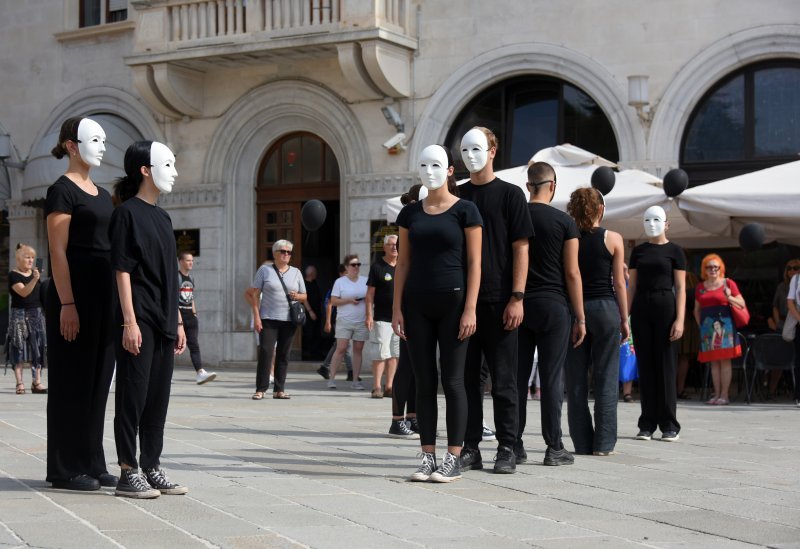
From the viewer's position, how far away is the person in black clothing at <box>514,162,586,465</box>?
7.77m

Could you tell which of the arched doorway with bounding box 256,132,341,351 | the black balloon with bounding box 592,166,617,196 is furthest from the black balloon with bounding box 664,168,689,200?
the arched doorway with bounding box 256,132,341,351

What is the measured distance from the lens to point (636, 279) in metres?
9.94

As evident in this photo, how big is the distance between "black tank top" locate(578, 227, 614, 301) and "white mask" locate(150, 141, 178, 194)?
3188 mm

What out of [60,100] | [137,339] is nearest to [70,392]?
[137,339]

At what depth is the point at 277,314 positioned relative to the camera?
14039 millimetres

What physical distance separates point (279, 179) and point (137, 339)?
15445mm

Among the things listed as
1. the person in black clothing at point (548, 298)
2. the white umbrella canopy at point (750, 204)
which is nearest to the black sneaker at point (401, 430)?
the person in black clothing at point (548, 298)

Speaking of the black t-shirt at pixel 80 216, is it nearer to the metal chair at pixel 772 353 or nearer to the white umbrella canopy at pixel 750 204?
the white umbrella canopy at pixel 750 204

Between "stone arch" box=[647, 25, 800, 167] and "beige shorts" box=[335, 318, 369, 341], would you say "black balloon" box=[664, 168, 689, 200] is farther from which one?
"stone arch" box=[647, 25, 800, 167]

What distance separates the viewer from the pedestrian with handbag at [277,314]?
14.0 meters

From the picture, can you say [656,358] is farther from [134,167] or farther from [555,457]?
[134,167]

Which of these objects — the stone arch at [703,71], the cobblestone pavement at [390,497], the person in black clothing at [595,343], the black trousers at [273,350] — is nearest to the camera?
the cobblestone pavement at [390,497]

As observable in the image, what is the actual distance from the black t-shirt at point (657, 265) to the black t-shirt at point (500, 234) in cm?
276

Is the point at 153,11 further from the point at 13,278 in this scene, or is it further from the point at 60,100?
the point at 13,278
